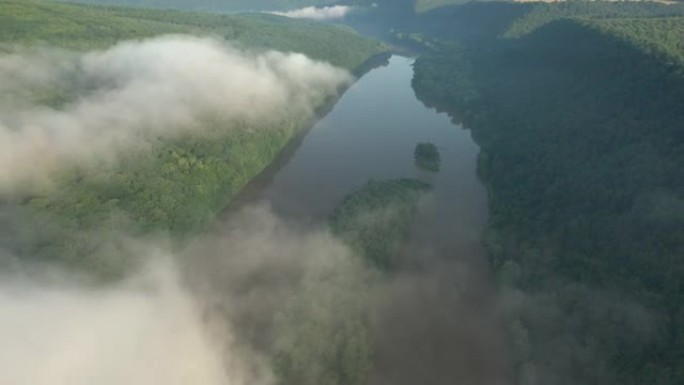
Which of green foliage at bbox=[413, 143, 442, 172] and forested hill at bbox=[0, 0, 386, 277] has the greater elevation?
forested hill at bbox=[0, 0, 386, 277]

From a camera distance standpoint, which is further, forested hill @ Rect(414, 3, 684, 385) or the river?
the river

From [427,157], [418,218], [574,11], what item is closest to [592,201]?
[418,218]

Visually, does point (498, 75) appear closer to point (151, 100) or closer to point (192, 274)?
point (151, 100)

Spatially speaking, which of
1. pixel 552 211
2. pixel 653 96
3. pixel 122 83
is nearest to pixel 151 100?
pixel 122 83

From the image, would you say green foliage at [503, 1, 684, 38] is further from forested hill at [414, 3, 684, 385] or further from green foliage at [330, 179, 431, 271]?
green foliage at [330, 179, 431, 271]

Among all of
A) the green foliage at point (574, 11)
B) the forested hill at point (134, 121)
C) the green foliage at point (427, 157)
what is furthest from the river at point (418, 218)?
the green foliage at point (574, 11)

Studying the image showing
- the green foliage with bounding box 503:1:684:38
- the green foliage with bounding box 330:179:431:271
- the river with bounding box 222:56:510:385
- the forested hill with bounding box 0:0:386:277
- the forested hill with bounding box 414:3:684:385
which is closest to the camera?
the forested hill with bounding box 414:3:684:385

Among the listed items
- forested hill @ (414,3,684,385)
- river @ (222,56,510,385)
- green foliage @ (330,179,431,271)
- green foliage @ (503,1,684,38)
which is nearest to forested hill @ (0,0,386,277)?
river @ (222,56,510,385)

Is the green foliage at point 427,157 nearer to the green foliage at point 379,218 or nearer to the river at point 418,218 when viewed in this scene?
the river at point 418,218
